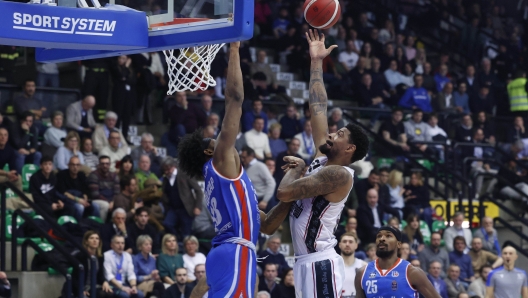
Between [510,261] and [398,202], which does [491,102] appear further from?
[510,261]

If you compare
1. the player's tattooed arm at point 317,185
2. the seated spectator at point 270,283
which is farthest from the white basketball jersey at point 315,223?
the seated spectator at point 270,283

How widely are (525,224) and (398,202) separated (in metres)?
2.53

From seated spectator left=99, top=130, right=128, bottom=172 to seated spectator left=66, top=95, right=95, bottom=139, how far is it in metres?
0.37

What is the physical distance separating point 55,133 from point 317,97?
6986 mm

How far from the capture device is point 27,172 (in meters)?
13.3

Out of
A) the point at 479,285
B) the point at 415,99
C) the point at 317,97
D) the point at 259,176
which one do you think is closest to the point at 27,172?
the point at 259,176

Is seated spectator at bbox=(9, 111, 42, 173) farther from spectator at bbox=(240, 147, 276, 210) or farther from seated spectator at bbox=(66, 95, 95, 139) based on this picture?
spectator at bbox=(240, 147, 276, 210)

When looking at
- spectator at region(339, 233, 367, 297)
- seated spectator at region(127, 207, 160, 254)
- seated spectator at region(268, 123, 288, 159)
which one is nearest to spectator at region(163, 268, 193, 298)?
seated spectator at region(127, 207, 160, 254)

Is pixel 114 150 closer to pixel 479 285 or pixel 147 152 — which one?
pixel 147 152

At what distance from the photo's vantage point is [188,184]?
13.4 meters

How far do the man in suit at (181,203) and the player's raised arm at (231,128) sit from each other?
245 inches

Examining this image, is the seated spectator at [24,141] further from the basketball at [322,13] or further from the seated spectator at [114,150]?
the basketball at [322,13]

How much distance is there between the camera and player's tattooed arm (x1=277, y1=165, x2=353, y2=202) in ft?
23.8

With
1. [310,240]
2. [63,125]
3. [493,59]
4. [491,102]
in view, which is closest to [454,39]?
[493,59]
